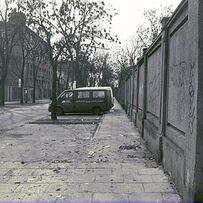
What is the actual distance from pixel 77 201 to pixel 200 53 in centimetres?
262

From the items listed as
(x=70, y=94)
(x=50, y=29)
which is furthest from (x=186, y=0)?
(x=70, y=94)

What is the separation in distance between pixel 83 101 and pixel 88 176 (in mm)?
20838

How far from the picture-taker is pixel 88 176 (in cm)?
692

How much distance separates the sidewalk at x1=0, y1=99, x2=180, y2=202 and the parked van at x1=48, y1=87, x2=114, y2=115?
17.0 meters

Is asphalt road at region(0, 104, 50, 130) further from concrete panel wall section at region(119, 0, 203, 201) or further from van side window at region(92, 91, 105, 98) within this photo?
concrete panel wall section at region(119, 0, 203, 201)

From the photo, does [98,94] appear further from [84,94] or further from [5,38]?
[5,38]

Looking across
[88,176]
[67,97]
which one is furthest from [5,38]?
[88,176]

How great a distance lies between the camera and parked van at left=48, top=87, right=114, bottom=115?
2764 centimetres

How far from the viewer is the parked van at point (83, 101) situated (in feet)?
90.7

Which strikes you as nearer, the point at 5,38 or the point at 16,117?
the point at 16,117

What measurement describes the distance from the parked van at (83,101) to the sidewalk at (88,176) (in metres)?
17.0

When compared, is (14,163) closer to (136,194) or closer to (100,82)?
(136,194)

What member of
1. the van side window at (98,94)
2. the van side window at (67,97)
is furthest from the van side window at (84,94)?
the van side window at (67,97)

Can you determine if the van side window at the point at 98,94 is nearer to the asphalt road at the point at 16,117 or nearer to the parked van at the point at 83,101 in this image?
the parked van at the point at 83,101
